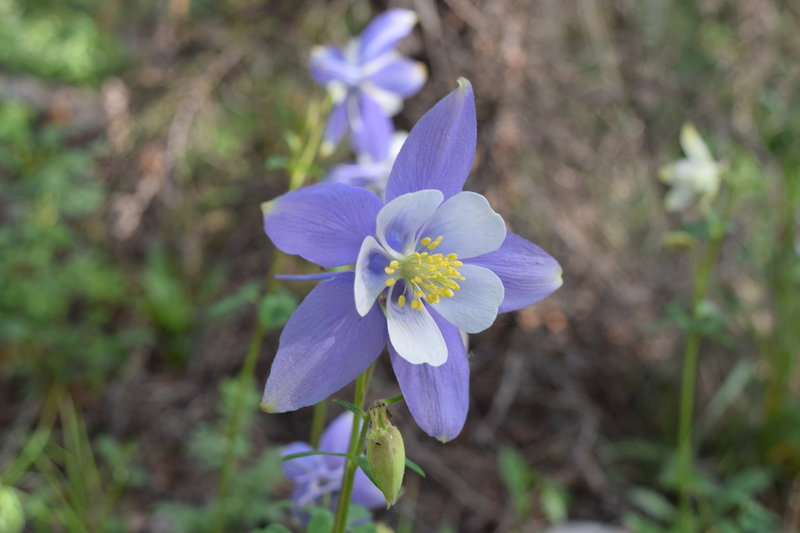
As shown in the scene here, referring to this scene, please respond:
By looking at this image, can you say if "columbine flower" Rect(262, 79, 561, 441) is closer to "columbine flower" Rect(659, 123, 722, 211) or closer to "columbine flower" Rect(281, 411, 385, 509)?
"columbine flower" Rect(281, 411, 385, 509)

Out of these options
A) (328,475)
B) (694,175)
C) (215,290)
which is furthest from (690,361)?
(215,290)

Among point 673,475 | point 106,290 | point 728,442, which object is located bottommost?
point 728,442

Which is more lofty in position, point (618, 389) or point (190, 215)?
point (190, 215)

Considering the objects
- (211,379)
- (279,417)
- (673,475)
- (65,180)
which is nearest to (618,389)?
(673,475)

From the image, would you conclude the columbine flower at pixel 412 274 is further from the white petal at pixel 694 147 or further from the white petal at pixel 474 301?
the white petal at pixel 694 147

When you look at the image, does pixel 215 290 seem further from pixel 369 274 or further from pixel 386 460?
pixel 386 460

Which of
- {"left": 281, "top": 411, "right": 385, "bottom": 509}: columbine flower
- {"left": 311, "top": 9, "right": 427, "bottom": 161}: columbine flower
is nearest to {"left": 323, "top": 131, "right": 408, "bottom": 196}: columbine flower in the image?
{"left": 311, "top": 9, "right": 427, "bottom": 161}: columbine flower

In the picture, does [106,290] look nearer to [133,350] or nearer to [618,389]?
[133,350]

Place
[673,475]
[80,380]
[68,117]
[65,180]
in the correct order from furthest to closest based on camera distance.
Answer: [68,117] < [80,380] < [65,180] < [673,475]
